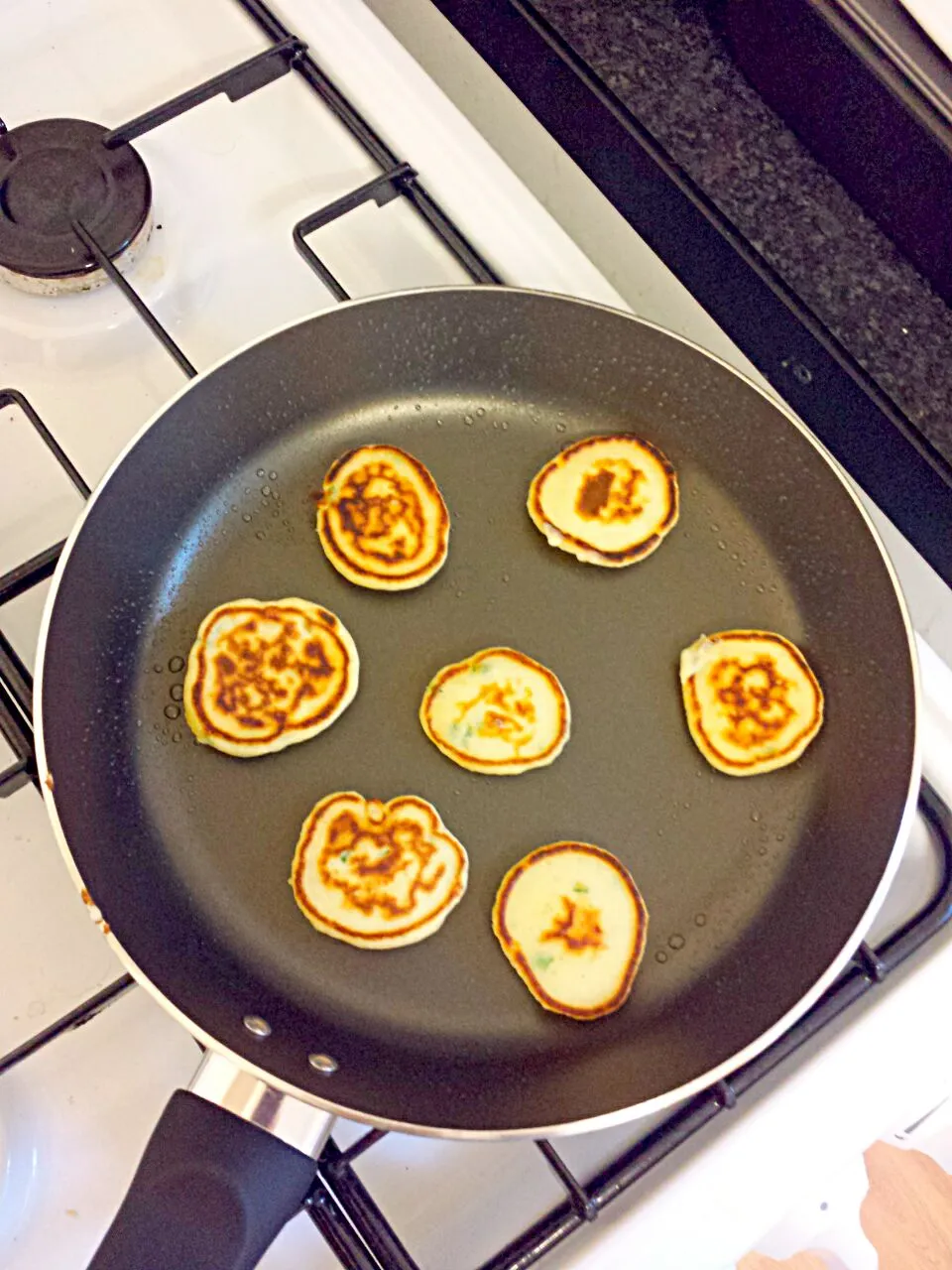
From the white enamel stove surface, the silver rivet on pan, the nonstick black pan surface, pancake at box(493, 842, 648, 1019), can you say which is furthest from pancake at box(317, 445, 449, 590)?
the silver rivet on pan

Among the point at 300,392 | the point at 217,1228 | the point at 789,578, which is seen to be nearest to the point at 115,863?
the point at 217,1228

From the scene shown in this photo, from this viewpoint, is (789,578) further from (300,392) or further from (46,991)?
(46,991)

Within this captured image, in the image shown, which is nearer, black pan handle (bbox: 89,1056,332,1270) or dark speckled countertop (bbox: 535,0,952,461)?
black pan handle (bbox: 89,1056,332,1270)

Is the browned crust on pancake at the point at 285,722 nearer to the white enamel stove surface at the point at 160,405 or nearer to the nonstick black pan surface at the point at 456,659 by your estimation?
the nonstick black pan surface at the point at 456,659

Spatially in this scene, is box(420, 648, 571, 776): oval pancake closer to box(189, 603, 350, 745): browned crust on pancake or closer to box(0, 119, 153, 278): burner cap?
box(189, 603, 350, 745): browned crust on pancake

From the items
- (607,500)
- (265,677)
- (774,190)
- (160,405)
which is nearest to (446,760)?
(265,677)

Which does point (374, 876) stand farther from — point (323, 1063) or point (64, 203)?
point (64, 203)
